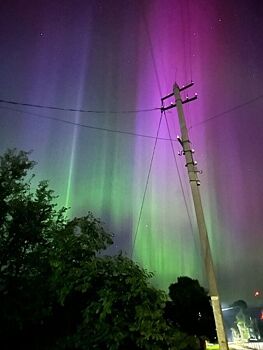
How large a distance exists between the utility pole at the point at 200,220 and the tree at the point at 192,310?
1077 inches

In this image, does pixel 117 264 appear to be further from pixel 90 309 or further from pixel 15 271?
pixel 15 271

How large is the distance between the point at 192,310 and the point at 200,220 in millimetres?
29848

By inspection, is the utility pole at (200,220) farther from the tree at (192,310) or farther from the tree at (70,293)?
the tree at (192,310)

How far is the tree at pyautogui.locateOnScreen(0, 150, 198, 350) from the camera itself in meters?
12.0

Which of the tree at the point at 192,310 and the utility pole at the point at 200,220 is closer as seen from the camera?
the utility pole at the point at 200,220

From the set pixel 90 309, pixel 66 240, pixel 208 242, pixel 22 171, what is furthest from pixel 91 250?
pixel 22 171

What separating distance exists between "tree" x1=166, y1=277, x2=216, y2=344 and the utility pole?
2736cm

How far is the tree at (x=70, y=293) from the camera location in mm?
11953

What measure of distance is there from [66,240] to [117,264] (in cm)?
220

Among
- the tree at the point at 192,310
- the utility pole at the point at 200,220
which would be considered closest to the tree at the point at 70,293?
the utility pole at the point at 200,220

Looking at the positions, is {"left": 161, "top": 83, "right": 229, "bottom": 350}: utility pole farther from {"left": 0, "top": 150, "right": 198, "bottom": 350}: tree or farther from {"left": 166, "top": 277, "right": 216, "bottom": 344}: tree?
{"left": 166, "top": 277, "right": 216, "bottom": 344}: tree

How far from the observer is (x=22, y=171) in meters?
17.1

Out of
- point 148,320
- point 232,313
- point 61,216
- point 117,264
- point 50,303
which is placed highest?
point 232,313

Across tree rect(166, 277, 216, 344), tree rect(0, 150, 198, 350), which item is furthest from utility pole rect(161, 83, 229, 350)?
tree rect(166, 277, 216, 344)
